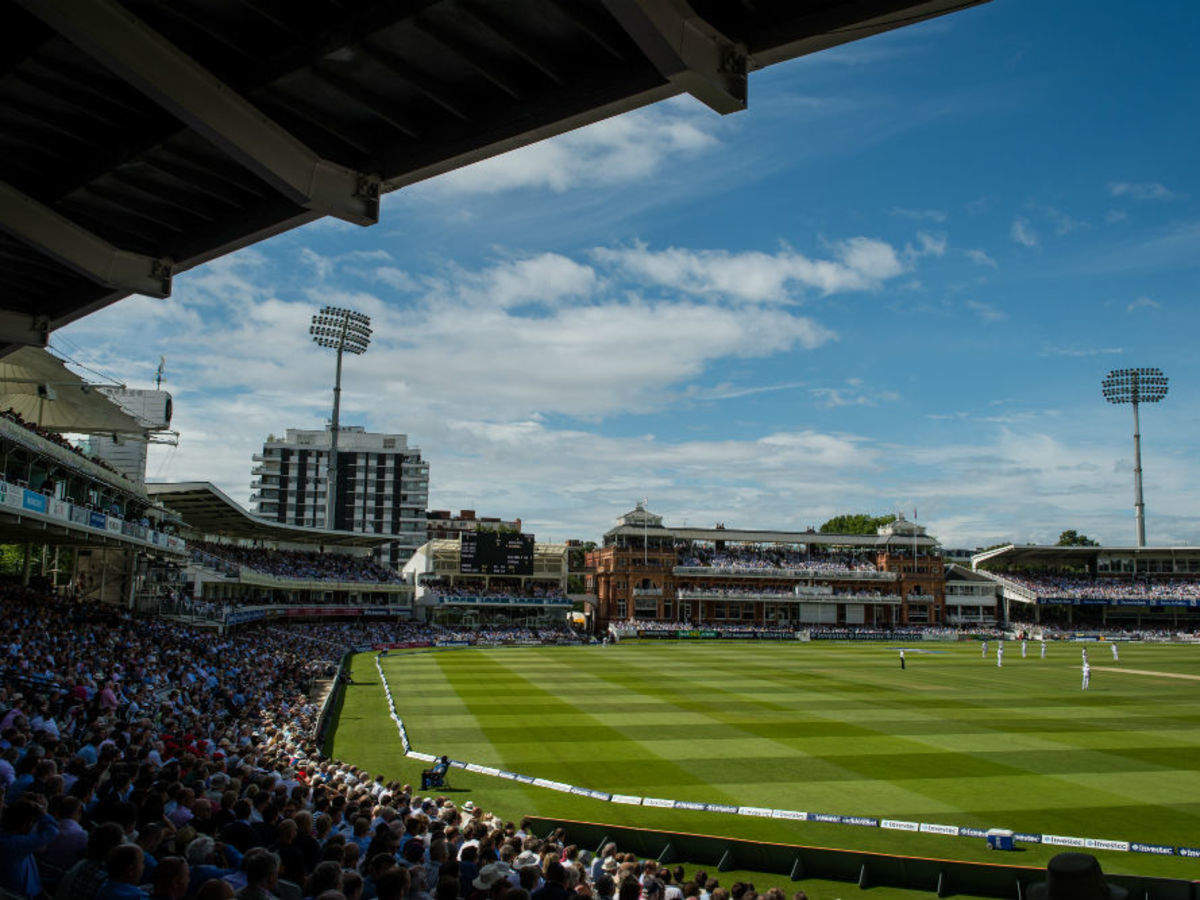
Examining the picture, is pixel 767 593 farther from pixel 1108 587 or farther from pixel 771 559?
pixel 1108 587

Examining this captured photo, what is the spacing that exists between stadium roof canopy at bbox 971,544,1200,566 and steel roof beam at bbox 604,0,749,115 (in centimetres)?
9792

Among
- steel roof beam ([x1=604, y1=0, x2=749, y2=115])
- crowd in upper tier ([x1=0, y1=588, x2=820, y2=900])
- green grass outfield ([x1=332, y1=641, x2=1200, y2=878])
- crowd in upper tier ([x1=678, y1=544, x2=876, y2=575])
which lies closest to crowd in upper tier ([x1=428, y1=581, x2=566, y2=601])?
crowd in upper tier ([x1=678, y1=544, x2=876, y2=575])

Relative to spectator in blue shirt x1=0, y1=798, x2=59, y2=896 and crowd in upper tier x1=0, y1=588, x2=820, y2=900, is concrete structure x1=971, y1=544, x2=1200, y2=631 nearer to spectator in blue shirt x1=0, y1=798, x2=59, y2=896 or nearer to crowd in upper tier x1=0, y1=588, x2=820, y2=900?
crowd in upper tier x1=0, y1=588, x2=820, y2=900

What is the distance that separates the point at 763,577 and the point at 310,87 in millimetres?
85699

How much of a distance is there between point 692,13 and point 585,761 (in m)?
20.5

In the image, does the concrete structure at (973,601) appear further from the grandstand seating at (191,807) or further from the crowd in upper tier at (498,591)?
the grandstand seating at (191,807)

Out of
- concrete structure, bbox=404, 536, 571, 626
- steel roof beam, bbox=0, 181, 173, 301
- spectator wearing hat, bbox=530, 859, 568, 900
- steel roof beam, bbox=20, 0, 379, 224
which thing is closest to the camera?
steel roof beam, bbox=20, 0, 379, 224

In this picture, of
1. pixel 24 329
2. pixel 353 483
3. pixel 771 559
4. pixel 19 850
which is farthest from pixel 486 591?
pixel 19 850

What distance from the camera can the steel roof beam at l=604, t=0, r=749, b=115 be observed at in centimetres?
550

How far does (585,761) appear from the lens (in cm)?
2294

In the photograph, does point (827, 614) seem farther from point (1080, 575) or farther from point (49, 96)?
point (49, 96)

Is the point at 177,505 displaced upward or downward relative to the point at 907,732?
upward

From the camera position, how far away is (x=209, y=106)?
670 cm

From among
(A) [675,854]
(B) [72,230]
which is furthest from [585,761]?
(B) [72,230]
